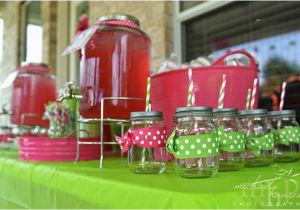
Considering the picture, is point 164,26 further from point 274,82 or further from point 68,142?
point 68,142

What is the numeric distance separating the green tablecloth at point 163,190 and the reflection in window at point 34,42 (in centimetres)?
339

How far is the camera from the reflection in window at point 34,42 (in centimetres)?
403

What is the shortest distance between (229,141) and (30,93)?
1277mm

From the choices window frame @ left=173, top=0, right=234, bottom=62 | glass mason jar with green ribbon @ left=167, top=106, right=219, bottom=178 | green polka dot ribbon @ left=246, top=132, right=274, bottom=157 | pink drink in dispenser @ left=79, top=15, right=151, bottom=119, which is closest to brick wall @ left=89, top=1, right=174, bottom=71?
window frame @ left=173, top=0, right=234, bottom=62

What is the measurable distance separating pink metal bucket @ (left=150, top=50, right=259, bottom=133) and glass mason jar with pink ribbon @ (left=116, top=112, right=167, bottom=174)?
9.2 inches

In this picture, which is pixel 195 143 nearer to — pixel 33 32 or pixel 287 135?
pixel 287 135

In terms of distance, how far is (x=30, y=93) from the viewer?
1.74m

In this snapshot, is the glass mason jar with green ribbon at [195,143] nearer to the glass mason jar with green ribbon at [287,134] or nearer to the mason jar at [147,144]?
the mason jar at [147,144]

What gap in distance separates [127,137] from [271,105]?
3.53 ft

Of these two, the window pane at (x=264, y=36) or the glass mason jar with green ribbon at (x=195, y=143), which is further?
the window pane at (x=264, y=36)

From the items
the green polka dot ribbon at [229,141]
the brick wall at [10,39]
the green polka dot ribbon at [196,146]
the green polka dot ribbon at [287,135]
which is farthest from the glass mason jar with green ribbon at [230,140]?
the brick wall at [10,39]

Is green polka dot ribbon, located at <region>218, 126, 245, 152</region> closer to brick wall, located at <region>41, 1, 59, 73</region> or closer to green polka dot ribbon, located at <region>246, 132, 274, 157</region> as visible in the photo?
green polka dot ribbon, located at <region>246, 132, 274, 157</region>

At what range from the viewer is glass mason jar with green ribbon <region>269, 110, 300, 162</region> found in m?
0.94

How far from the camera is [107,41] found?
99 cm
